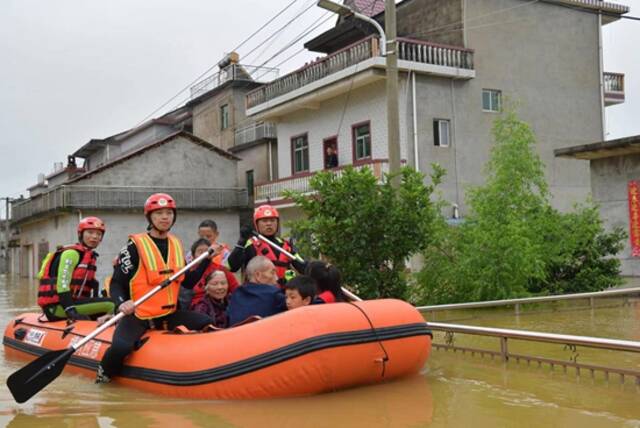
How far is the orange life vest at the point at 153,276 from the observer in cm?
640

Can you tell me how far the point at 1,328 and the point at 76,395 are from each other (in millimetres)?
8252

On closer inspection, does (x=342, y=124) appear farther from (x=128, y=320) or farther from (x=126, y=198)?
(x=128, y=320)

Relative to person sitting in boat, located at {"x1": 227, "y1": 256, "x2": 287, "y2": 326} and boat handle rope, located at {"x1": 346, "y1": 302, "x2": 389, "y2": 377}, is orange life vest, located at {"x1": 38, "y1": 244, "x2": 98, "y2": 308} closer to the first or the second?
person sitting in boat, located at {"x1": 227, "y1": 256, "x2": 287, "y2": 326}

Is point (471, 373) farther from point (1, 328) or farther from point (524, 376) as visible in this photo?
point (1, 328)

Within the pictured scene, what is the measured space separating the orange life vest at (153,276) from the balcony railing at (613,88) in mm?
24123

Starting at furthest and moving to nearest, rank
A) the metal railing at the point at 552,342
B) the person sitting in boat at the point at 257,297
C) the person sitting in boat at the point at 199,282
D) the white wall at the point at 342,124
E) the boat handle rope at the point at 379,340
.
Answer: the white wall at the point at 342,124
the person sitting in boat at the point at 199,282
the person sitting in boat at the point at 257,297
the boat handle rope at the point at 379,340
the metal railing at the point at 552,342

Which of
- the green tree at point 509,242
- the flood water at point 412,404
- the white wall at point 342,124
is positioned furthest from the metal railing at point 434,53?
the flood water at point 412,404

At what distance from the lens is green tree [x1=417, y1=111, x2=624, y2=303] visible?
11344 mm

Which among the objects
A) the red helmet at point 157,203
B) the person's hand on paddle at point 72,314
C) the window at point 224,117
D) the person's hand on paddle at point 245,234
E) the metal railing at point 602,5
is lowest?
the person's hand on paddle at point 72,314

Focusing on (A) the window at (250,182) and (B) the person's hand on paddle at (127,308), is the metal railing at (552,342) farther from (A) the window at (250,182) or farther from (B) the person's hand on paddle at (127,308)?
(A) the window at (250,182)

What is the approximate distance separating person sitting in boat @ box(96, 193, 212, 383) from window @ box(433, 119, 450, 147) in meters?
16.7

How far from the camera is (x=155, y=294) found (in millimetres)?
6496

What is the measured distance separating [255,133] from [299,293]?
26386 millimetres

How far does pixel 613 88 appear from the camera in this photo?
26.8 m
